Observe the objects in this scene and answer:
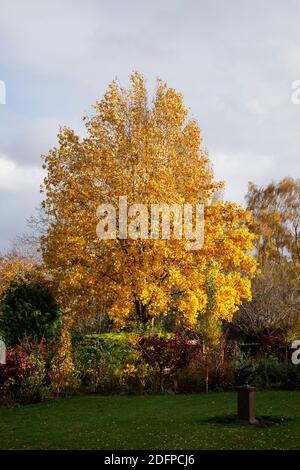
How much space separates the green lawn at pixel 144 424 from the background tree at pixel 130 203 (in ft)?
14.6

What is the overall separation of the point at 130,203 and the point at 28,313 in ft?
16.8

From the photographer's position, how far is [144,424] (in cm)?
1147

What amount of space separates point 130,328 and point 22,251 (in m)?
17.5

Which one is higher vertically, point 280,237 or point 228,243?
point 280,237

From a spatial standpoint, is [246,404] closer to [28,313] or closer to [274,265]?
[28,313]

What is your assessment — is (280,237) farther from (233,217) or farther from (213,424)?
(213,424)

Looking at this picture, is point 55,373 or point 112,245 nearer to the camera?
point 55,373

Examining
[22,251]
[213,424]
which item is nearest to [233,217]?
[213,424]

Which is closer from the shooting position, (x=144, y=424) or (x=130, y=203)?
(x=144, y=424)

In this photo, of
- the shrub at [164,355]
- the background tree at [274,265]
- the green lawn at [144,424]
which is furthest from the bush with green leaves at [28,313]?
the background tree at [274,265]

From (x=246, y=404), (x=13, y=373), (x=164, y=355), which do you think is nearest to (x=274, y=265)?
(x=164, y=355)

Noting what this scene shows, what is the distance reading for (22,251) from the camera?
37.5m
